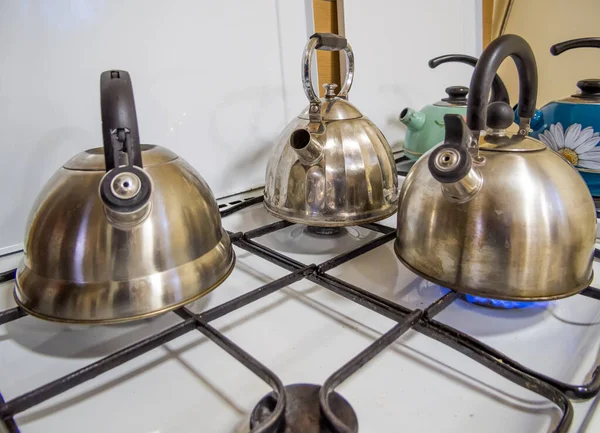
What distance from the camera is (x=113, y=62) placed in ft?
2.06

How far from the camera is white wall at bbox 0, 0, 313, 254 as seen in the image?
1.86 ft

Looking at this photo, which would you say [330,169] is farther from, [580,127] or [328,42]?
[580,127]

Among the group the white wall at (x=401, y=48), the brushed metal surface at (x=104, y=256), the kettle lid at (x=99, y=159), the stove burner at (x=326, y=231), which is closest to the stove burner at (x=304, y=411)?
the brushed metal surface at (x=104, y=256)

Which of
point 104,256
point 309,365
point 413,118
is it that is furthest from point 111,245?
point 413,118

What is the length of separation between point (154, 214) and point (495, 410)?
0.33m

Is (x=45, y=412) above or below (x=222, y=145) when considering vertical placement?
below

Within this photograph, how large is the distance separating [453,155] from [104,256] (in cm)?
32

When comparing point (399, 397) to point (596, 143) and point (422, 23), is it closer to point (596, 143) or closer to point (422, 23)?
point (596, 143)

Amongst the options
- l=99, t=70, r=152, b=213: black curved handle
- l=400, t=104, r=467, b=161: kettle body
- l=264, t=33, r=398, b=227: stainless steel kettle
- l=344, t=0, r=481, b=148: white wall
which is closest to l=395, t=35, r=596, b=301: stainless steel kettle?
l=264, t=33, r=398, b=227: stainless steel kettle

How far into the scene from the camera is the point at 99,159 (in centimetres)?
43

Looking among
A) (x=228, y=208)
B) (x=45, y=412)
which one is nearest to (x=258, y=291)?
(x=45, y=412)

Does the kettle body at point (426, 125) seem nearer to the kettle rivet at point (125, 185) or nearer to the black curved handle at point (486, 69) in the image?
the black curved handle at point (486, 69)

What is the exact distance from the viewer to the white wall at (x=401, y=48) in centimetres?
93

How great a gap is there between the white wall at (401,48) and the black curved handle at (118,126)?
2.09ft
